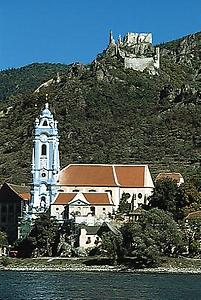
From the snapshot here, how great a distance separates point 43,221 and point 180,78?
287 ft

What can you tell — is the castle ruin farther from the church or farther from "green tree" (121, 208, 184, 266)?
"green tree" (121, 208, 184, 266)

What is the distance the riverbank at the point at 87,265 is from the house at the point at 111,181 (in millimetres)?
14721

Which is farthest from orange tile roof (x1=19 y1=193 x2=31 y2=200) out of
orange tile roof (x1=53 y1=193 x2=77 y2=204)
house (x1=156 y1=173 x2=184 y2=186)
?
house (x1=156 y1=173 x2=184 y2=186)

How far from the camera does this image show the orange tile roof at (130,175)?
104000 millimetres

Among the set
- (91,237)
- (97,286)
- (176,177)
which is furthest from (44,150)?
(97,286)

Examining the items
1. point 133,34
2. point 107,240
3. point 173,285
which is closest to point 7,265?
point 107,240

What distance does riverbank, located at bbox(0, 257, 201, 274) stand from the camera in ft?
268

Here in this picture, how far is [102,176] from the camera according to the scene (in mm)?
103750

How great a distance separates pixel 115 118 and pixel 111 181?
4966 centimetres

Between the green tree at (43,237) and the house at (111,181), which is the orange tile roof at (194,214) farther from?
the green tree at (43,237)

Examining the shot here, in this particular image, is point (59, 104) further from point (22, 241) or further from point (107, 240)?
point (107, 240)

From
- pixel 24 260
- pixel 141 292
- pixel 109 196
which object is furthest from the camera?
pixel 109 196

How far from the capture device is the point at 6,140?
152 metres

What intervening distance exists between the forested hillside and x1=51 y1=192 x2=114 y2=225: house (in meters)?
17.4
